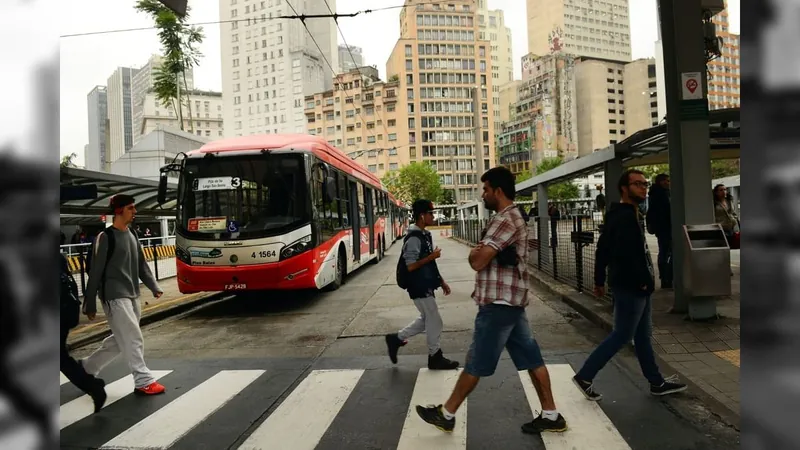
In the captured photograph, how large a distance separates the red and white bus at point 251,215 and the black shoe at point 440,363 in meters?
4.50

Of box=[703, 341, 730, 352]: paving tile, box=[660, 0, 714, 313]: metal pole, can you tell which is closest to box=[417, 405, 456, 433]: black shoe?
box=[703, 341, 730, 352]: paving tile

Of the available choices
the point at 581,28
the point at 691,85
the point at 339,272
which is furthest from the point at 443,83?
the point at 691,85

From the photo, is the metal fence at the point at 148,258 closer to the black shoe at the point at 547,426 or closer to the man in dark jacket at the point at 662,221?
the black shoe at the point at 547,426

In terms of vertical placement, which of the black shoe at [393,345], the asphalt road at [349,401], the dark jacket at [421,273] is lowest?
the asphalt road at [349,401]

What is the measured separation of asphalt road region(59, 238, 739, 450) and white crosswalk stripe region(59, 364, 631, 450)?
1cm

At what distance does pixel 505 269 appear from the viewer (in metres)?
3.80

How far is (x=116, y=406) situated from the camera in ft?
16.0

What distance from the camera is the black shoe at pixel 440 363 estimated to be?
5.63 m

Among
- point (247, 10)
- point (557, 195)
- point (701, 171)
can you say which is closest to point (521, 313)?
point (701, 171)

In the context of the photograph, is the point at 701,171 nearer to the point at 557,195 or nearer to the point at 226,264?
the point at 226,264

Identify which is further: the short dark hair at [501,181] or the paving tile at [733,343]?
the paving tile at [733,343]

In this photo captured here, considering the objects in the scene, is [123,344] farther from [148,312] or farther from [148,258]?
[148,258]

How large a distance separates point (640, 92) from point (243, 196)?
453 ft

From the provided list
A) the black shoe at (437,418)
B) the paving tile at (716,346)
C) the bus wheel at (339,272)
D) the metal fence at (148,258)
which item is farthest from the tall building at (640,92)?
the black shoe at (437,418)
